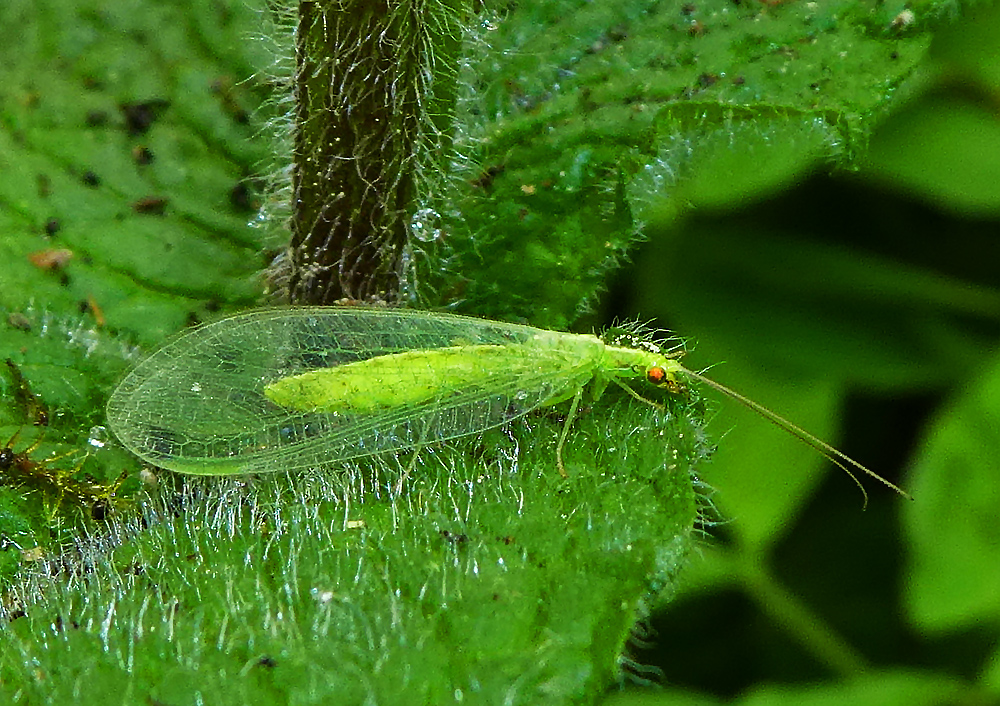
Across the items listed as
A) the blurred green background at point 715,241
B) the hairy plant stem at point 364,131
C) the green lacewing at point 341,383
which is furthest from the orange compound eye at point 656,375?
the hairy plant stem at point 364,131

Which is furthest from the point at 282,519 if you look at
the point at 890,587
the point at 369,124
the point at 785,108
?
the point at 890,587

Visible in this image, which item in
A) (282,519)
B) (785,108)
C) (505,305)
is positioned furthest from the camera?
(505,305)

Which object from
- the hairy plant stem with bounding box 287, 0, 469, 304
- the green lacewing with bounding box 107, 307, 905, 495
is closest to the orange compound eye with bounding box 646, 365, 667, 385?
the green lacewing with bounding box 107, 307, 905, 495

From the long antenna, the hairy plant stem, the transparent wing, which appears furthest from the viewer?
the long antenna

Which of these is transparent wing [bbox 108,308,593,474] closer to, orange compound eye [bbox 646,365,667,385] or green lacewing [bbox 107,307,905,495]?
green lacewing [bbox 107,307,905,495]

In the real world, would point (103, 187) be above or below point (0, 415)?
above

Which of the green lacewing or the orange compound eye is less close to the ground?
the orange compound eye

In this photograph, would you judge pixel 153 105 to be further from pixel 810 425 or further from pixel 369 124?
pixel 810 425

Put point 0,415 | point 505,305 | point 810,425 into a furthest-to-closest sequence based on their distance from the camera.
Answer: point 810,425 < point 505,305 < point 0,415
